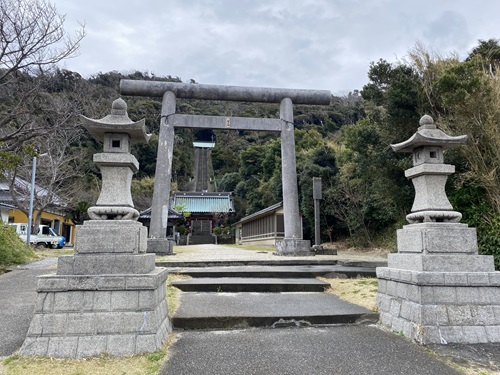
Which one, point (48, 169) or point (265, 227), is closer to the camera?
point (48, 169)

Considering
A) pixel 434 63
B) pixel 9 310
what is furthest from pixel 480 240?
pixel 9 310

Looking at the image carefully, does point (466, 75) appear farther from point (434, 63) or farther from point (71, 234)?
point (71, 234)

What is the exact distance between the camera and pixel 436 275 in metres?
3.43

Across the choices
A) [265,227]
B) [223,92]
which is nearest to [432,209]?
[223,92]

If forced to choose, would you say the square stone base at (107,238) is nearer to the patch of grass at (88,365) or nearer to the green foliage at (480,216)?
the patch of grass at (88,365)

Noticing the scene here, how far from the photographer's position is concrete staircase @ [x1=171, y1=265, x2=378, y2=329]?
3922mm

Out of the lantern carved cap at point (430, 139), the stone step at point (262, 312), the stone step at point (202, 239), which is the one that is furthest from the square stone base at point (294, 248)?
the stone step at point (202, 239)

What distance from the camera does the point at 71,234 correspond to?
28734 mm

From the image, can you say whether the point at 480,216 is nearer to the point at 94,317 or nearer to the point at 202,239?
the point at 94,317

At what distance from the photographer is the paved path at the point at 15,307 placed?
334cm

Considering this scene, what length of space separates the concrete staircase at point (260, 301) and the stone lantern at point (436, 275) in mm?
655

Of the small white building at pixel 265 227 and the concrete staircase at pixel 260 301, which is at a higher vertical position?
the small white building at pixel 265 227

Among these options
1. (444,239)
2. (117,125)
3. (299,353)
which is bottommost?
(299,353)

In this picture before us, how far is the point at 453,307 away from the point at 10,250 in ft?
35.3
